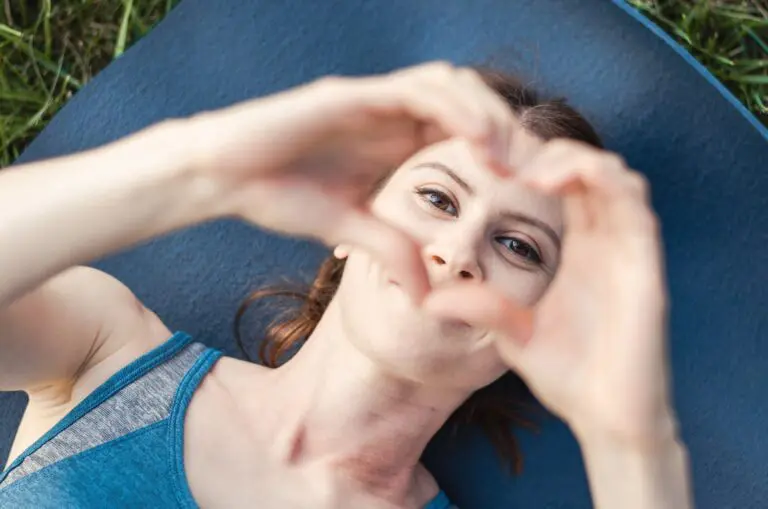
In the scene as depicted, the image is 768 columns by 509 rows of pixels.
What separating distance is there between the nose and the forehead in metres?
0.07

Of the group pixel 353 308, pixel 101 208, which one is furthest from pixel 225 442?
pixel 101 208

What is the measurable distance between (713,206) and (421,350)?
0.60 metres

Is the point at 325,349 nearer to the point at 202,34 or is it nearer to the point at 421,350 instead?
the point at 421,350

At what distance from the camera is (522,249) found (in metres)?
0.94

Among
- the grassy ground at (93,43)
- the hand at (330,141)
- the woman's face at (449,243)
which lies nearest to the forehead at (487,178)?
the woman's face at (449,243)

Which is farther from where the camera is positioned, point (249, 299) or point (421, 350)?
point (249, 299)

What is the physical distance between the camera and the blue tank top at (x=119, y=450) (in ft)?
3.29

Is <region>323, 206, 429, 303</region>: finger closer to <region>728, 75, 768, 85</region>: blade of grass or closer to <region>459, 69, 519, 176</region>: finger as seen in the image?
<region>459, 69, 519, 176</region>: finger

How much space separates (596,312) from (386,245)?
20cm

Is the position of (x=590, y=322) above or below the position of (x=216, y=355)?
above

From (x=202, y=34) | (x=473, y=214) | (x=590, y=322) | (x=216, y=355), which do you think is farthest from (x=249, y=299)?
(x=590, y=322)

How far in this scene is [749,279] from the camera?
50.7 inches

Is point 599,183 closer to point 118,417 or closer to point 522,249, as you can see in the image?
point 522,249

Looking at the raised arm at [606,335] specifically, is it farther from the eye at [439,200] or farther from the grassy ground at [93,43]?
the grassy ground at [93,43]
